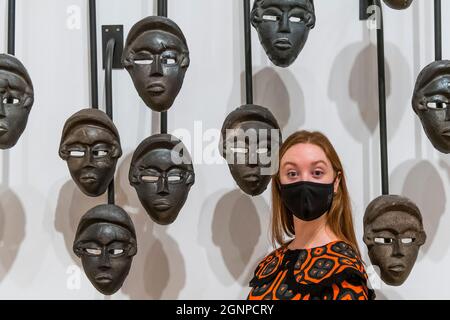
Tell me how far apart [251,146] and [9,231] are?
44 centimetres

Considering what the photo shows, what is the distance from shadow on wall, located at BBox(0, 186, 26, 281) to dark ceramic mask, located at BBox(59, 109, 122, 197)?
→ 0.21 m

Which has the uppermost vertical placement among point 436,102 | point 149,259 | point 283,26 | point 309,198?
point 283,26

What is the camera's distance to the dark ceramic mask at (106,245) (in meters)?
1.02

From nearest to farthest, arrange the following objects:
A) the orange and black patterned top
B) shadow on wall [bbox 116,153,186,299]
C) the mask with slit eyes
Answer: the orange and black patterned top, the mask with slit eyes, shadow on wall [bbox 116,153,186,299]

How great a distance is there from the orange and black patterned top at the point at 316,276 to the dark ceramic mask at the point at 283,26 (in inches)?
10.9

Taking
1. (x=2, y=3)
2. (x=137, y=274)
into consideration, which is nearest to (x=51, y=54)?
(x=2, y=3)

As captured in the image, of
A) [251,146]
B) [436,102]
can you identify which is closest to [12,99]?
[251,146]

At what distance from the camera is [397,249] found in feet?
3.34

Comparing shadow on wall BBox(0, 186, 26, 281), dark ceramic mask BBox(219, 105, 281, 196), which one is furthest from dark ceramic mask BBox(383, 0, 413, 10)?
shadow on wall BBox(0, 186, 26, 281)

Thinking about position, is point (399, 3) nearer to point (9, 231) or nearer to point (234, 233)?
point (234, 233)

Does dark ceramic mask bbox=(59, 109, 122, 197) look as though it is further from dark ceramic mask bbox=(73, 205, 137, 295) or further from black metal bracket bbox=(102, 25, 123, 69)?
black metal bracket bbox=(102, 25, 123, 69)

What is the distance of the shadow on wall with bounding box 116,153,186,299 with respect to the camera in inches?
46.5

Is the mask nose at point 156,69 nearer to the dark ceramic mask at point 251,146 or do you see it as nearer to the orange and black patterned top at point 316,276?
the dark ceramic mask at point 251,146
